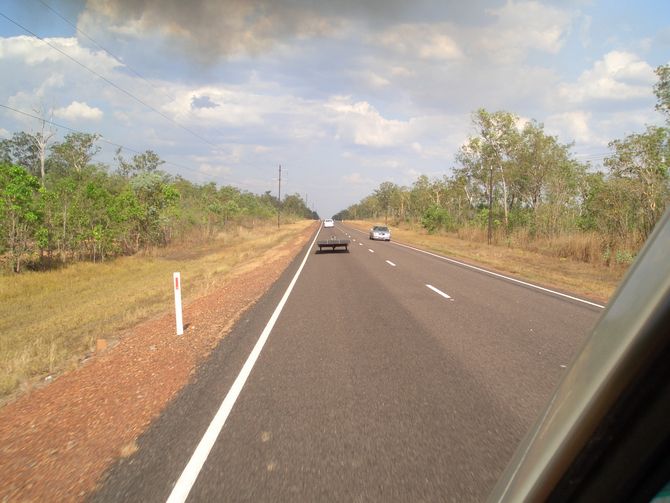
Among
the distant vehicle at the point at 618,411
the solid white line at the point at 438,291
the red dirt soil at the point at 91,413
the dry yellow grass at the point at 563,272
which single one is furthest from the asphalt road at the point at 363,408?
the dry yellow grass at the point at 563,272

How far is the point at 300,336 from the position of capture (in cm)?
719

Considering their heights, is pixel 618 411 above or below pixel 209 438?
above

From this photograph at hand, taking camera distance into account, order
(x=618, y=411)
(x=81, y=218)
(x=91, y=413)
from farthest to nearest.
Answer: (x=81, y=218), (x=91, y=413), (x=618, y=411)

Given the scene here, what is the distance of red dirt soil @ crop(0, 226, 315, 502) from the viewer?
342 cm

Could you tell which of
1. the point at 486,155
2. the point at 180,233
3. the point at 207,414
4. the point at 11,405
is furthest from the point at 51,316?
the point at 486,155

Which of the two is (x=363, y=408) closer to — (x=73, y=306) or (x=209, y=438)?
(x=209, y=438)

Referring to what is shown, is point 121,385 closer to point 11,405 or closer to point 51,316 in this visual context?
point 11,405

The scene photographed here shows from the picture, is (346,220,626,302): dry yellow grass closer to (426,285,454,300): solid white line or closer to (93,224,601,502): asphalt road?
(426,285,454,300): solid white line

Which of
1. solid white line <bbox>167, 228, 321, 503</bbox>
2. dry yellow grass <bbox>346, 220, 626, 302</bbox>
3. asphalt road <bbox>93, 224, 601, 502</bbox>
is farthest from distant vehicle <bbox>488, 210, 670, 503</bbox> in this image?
dry yellow grass <bbox>346, 220, 626, 302</bbox>

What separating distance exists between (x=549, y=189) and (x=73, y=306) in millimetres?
31701

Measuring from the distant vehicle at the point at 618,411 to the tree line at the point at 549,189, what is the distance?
17883mm

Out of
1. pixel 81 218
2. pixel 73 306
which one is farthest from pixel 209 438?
pixel 81 218

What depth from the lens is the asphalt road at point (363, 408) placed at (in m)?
3.12

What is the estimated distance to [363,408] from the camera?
434 cm
